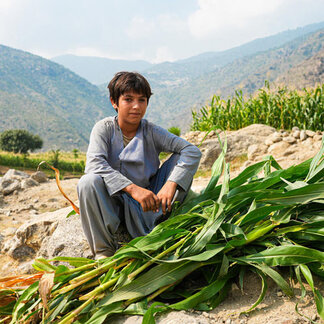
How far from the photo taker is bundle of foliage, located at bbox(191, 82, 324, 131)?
261 inches

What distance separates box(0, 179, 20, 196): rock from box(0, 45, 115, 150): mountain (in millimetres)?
69723

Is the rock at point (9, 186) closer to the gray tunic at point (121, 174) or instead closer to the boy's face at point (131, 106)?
the gray tunic at point (121, 174)

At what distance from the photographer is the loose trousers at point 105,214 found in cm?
180

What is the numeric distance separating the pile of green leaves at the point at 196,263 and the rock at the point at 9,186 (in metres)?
4.10

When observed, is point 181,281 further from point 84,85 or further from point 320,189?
point 84,85

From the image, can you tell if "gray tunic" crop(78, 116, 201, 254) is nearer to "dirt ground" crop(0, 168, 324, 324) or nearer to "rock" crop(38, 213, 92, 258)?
"rock" crop(38, 213, 92, 258)

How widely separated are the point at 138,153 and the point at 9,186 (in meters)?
4.12

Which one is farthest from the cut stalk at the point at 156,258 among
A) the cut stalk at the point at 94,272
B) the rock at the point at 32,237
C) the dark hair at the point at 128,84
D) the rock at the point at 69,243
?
the rock at the point at 32,237

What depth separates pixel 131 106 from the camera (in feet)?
6.65

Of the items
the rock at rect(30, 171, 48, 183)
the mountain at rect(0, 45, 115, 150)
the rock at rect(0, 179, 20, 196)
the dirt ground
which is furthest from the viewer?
the mountain at rect(0, 45, 115, 150)

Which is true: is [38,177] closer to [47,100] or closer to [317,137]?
[317,137]

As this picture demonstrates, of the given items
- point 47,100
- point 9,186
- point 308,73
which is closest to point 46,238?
point 9,186

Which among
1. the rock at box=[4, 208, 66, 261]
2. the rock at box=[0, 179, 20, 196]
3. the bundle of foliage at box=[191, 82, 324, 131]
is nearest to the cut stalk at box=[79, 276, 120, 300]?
the rock at box=[4, 208, 66, 261]

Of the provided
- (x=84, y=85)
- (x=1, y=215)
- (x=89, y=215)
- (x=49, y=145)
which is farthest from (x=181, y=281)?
(x=84, y=85)
